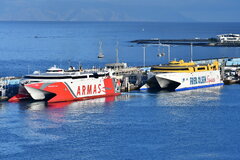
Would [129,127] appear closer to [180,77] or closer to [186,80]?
[180,77]

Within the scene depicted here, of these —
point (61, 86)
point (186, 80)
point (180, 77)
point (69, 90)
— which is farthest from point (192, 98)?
point (61, 86)

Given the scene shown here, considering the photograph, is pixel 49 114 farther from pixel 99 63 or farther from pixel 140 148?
pixel 99 63

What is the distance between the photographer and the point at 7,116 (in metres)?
45.9

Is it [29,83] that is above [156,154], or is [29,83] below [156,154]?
above

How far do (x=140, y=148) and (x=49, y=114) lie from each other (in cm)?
1202

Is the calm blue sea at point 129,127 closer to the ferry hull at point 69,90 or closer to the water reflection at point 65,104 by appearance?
the water reflection at point 65,104

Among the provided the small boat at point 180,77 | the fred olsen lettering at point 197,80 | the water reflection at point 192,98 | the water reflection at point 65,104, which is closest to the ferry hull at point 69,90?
the water reflection at point 65,104

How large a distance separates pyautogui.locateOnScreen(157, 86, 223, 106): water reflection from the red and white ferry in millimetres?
6022

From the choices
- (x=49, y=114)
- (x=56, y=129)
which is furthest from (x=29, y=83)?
(x=56, y=129)

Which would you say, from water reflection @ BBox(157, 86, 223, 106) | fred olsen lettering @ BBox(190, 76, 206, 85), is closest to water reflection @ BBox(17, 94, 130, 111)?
water reflection @ BBox(157, 86, 223, 106)

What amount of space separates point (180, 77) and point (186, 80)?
0.88 meters

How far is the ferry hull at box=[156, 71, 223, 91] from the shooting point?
61062 millimetres

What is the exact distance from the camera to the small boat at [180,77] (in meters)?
61.2

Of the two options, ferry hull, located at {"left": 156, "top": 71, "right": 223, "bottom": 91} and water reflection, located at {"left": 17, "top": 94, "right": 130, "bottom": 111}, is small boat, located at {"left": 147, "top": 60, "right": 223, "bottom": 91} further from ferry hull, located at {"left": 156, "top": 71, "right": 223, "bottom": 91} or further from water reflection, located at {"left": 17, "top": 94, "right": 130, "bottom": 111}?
water reflection, located at {"left": 17, "top": 94, "right": 130, "bottom": 111}
